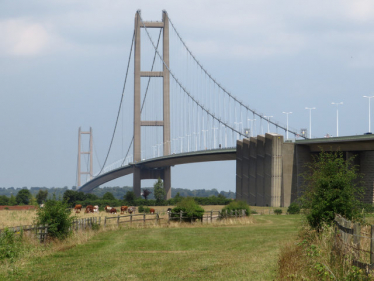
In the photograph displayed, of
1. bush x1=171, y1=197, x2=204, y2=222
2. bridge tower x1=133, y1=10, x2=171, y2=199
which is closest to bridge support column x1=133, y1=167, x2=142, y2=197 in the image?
bridge tower x1=133, y1=10, x2=171, y2=199

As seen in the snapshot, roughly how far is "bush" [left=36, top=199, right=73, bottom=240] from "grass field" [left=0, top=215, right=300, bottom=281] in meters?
1.20

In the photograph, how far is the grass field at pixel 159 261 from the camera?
54.1 feet

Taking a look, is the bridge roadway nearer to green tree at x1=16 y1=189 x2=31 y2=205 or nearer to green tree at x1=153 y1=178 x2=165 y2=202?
green tree at x1=153 y1=178 x2=165 y2=202

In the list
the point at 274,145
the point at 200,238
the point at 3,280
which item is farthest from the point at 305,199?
the point at 274,145

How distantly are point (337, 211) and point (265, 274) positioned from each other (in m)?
5.58

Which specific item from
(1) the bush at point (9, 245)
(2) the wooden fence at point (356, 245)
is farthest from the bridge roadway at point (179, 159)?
(2) the wooden fence at point (356, 245)

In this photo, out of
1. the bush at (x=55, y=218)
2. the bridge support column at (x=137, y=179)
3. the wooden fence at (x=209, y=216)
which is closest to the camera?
the bush at (x=55, y=218)

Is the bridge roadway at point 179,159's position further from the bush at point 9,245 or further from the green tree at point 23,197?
the bush at point 9,245

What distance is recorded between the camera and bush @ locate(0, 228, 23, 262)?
19.4 meters

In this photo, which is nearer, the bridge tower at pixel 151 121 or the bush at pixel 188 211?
the bush at pixel 188 211

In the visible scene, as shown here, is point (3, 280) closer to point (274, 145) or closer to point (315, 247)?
point (315, 247)

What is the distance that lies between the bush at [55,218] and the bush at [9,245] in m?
3.72

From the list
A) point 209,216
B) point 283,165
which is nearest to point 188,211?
point 209,216

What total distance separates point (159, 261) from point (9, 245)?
188 inches
